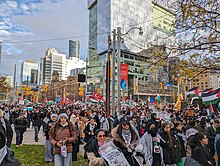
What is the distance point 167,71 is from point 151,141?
9.95 ft

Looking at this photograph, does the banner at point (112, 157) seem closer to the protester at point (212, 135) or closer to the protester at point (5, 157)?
the protester at point (5, 157)

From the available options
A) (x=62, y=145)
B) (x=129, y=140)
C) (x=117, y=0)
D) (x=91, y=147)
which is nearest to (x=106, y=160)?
(x=91, y=147)

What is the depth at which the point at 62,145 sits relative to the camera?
5.29m

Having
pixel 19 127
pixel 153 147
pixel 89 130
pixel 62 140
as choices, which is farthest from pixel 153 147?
pixel 19 127

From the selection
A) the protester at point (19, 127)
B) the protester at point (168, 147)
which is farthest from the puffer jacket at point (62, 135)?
the protester at point (19, 127)

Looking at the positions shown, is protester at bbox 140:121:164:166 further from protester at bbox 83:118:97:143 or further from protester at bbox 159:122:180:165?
protester at bbox 83:118:97:143

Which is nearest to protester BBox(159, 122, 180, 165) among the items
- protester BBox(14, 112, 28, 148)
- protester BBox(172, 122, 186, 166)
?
protester BBox(172, 122, 186, 166)

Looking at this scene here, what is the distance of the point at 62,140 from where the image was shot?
5355 mm

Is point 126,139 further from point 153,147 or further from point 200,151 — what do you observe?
point 200,151

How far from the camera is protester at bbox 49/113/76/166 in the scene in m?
5.30

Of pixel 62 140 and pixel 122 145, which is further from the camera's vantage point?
pixel 62 140

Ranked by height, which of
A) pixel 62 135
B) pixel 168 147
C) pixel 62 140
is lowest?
pixel 168 147

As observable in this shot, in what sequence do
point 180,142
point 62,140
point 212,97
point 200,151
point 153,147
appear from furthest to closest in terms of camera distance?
point 212,97, point 180,142, point 153,147, point 62,140, point 200,151

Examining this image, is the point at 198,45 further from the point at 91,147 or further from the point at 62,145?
the point at 62,145
